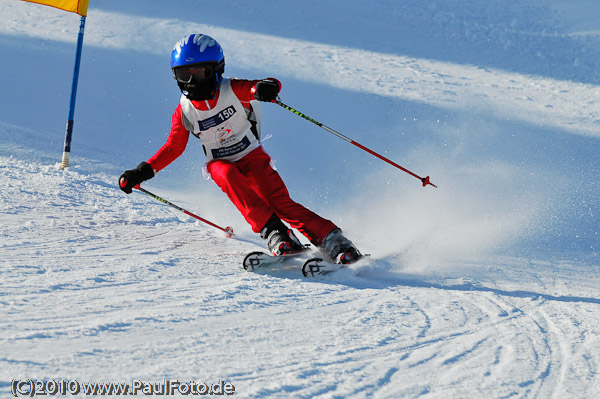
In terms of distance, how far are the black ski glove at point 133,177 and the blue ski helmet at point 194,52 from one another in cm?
70

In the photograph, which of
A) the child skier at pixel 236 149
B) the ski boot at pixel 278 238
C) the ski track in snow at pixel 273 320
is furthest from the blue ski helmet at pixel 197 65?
the ski track in snow at pixel 273 320

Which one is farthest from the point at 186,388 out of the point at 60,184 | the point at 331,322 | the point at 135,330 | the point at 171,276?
the point at 60,184

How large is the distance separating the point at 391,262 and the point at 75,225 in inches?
84.9

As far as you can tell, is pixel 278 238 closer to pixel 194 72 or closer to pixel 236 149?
pixel 236 149

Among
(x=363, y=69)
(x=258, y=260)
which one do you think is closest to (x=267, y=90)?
(x=258, y=260)

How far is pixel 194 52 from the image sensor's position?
4.02 meters

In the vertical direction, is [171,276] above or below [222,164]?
below

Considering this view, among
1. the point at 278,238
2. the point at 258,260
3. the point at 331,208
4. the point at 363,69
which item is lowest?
the point at 258,260

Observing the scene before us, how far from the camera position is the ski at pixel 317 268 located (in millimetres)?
3742

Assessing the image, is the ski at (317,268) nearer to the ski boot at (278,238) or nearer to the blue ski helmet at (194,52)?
the ski boot at (278,238)

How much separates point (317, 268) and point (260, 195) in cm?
84

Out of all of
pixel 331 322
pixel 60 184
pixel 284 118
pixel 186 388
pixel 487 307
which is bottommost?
pixel 186 388

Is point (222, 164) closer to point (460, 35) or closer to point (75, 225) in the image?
point (75, 225)

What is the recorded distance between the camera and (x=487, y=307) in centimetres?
339
